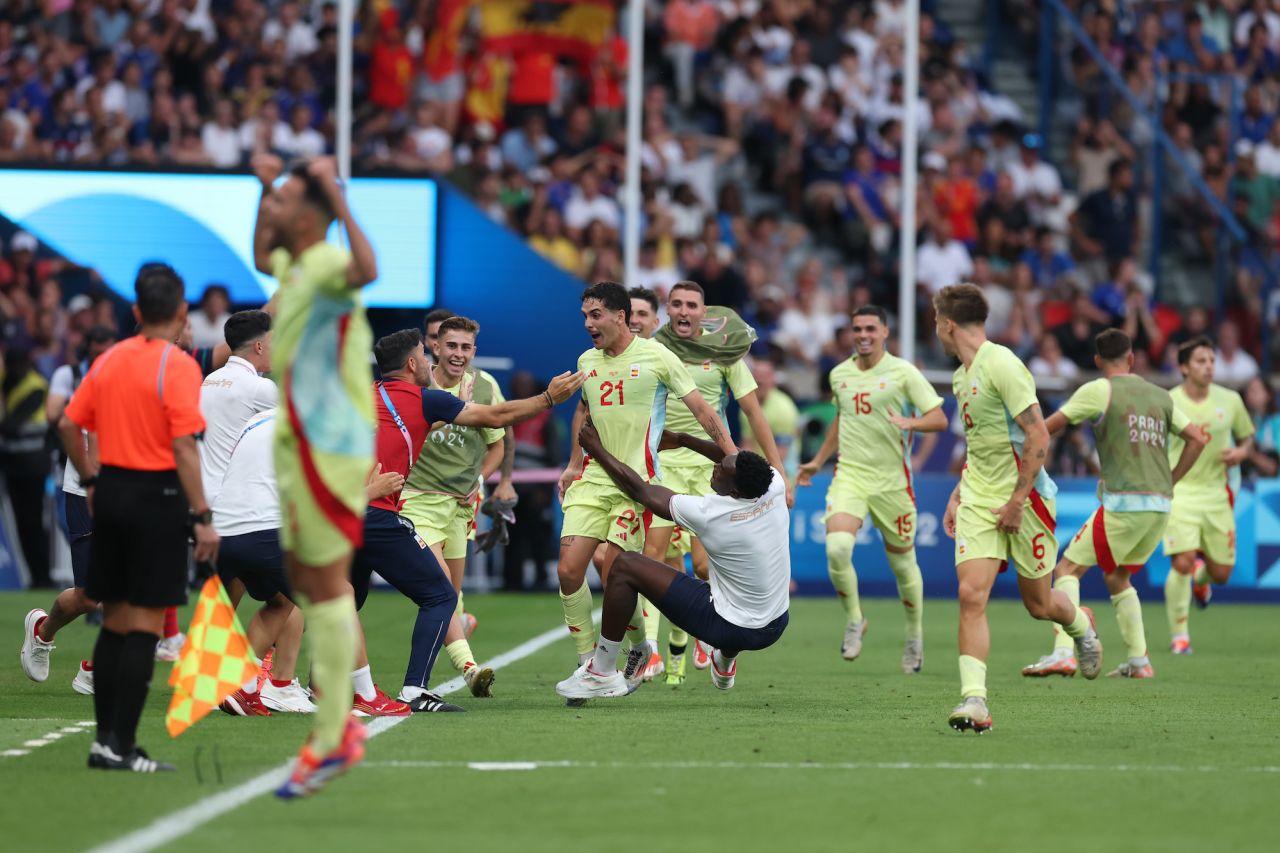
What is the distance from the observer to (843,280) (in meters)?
24.7

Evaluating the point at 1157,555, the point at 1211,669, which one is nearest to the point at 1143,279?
the point at 1157,555

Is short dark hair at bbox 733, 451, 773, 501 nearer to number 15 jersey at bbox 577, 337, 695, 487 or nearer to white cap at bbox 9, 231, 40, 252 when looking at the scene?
number 15 jersey at bbox 577, 337, 695, 487

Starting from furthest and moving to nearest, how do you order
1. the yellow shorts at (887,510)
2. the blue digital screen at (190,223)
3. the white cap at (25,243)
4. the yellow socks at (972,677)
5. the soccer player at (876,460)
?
the white cap at (25,243) < the blue digital screen at (190,223) < the yellow shorts at (887,510) < the soccer player at (876,460) < the yellow socks at (972,677)

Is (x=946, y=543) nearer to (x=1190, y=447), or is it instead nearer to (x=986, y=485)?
(x=1190, y=447)

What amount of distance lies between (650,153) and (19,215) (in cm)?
787

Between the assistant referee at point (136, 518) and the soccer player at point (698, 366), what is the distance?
17.7 feet

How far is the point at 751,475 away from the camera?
424 inches

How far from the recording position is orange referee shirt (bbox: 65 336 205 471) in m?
8.32

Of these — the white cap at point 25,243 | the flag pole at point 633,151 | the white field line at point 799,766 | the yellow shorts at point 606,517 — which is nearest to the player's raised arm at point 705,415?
the yellow shorts at point 606,517

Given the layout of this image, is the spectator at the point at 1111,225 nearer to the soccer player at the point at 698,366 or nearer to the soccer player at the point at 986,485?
the soccer player at the point at 698,366

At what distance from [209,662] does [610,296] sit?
395 cm

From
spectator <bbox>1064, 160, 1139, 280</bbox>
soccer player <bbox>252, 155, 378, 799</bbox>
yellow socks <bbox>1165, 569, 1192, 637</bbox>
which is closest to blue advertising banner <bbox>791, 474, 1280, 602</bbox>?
yellow socks <bbox>1165, 569, 1192, 637</bbox>

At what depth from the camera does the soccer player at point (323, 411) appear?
744 cm

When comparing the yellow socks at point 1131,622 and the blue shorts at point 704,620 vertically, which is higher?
the blue shorts at point 704,620
